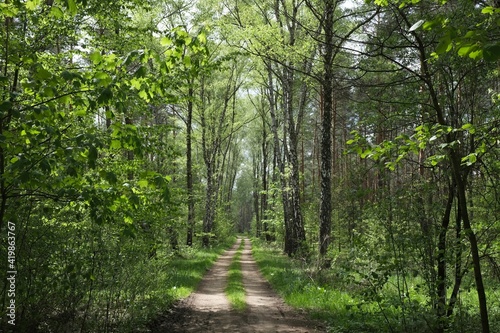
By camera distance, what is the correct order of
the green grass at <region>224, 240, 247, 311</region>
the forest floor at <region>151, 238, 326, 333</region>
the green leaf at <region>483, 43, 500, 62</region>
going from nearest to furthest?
the green leaf at <region>483, 43, 500, 62</region> → the forest floor at <region>151, 238, 326, 333</region> → the green grass at <region>224, 240, 247, 311</region>

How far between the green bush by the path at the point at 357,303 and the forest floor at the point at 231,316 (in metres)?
0.40

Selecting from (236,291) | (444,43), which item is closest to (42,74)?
(444,43)

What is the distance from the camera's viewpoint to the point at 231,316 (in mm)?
7766

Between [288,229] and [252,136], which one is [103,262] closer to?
[288,229]

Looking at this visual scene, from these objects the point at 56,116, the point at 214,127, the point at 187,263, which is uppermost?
the point at 214,127

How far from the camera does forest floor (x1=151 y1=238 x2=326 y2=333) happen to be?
268 inches

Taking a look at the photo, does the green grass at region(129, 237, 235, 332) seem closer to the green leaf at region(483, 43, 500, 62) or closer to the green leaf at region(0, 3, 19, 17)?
the green leaf at region(0, 3, 19, 17)

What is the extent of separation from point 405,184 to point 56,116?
518 centimetres

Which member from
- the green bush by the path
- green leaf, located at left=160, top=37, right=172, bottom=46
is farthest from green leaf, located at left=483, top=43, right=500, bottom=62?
A: the green bush by the path

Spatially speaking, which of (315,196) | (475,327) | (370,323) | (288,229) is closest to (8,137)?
(370,323)

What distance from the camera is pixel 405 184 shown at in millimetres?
5844

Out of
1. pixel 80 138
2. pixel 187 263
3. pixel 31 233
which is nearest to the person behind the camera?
pixel 80 138

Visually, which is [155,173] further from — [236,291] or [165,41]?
[236,291]

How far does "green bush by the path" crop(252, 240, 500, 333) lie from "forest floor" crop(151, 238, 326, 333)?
0.40 m
